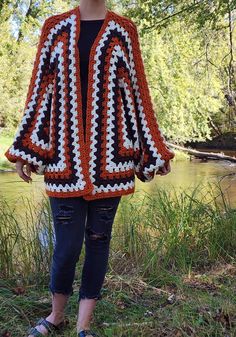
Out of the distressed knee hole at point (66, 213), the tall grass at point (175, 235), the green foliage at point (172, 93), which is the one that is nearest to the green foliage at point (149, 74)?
the green foliage at point (172, 93)

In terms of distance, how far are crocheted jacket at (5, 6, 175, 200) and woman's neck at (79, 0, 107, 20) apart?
30 millimetres

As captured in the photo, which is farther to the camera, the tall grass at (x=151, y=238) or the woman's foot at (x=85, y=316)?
the tall grass at (x=151, y=238)

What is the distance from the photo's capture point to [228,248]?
3699 mm

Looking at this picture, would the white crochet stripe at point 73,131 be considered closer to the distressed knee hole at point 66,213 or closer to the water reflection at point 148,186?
the distressed knee hole at point 66,213

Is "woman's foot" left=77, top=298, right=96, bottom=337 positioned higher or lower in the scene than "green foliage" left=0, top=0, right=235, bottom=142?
lower

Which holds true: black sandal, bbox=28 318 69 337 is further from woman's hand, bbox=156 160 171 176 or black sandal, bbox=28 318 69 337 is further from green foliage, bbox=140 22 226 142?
green foliage, bbox=140 22 226 142

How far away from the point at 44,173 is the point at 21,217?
1.99 meters

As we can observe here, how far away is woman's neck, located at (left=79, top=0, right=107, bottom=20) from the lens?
2.15 m

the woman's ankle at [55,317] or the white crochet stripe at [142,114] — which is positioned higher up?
the white crochet stripe at [142,114]

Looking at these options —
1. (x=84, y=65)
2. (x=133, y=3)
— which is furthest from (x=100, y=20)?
(x=133, y=3)

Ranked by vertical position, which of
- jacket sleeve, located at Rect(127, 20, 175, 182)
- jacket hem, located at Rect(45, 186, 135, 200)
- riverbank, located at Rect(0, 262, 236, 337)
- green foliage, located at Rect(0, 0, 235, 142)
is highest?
green foliage, located at Rect(0, 0, 235, 142)

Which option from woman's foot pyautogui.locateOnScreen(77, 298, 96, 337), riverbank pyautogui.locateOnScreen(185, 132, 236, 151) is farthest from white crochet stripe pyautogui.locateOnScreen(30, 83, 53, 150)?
riverbank pyautogui.locateOnScreen(185, 132, 236, 151)

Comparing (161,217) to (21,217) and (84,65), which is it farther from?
(84,65)

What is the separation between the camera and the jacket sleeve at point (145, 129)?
86.3 inches
